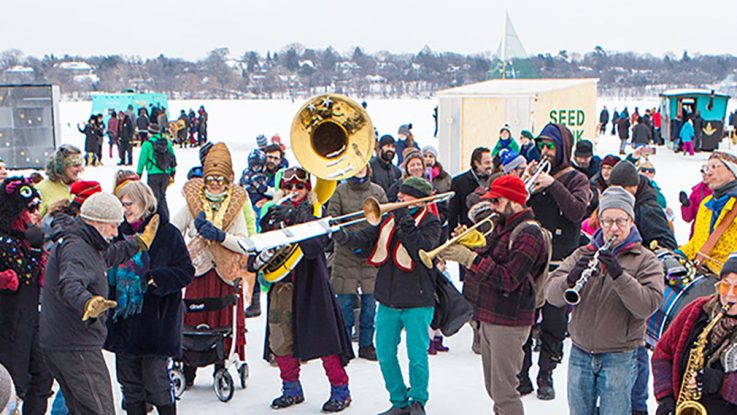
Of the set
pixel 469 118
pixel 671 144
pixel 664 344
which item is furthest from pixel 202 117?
pixel 664 344

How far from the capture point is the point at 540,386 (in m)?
5.94

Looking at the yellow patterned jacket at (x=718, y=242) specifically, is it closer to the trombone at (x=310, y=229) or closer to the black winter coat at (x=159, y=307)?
the trombone at (x=310, y=229)

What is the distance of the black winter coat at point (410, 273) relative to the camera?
535cm

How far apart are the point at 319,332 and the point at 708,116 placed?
24118 mm

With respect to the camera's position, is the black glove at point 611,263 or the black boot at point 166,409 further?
the black boot at point 166,409

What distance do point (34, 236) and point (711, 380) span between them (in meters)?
3.70

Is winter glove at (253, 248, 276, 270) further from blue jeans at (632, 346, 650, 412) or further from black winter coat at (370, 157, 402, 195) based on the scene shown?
black winter coat at (370, 157, 402, 195)

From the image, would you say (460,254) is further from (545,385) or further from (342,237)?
(545,385)

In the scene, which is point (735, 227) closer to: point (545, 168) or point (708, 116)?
point (545, 168)

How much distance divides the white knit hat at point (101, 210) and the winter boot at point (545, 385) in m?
3.03

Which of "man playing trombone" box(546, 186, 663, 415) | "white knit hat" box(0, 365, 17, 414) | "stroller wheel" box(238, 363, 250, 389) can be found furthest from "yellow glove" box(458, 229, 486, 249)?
"white knit hat" box(0, 365, 17, 414)

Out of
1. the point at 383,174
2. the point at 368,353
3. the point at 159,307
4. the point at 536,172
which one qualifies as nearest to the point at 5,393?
the point at 159,307

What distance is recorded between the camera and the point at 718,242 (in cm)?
537

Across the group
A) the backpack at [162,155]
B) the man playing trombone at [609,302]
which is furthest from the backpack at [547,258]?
the backpack at [162,155]
